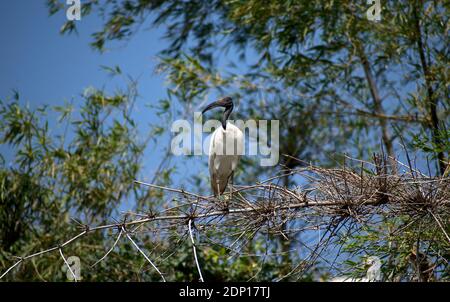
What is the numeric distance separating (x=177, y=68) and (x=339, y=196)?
5.11 meters

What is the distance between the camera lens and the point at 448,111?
636 centimetres

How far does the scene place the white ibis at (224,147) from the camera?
6000mm

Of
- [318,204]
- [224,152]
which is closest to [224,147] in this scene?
[224,152]

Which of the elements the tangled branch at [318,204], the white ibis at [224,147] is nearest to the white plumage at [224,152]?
the white ibis at [224,147]

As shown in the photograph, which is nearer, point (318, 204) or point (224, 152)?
point (318, 204)

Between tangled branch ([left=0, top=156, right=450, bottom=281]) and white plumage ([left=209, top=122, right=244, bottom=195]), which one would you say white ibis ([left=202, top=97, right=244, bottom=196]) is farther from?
tangled branch ([left=0, top=156, right=450, bottom=281])

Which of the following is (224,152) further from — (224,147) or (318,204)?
(318,204)

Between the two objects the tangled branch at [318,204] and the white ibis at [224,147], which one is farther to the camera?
the white ibis at [224,147]

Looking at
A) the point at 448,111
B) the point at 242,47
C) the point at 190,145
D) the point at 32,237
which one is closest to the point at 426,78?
the point at 448,111

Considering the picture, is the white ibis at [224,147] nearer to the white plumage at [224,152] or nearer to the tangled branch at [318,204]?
the white plumage at [224,152]

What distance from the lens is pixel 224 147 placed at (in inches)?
237

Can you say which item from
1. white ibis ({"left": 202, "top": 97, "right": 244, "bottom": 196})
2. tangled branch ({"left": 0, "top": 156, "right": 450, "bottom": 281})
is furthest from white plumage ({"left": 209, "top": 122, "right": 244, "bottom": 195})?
tangled branch ({"left": 0, "top": 156, "right": 450, "bottom": 281})

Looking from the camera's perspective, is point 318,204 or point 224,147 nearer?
point 318,204

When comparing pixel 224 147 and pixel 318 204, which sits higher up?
pixel 224 147
